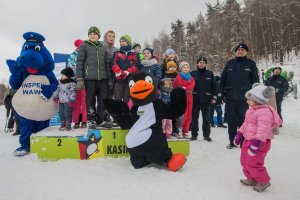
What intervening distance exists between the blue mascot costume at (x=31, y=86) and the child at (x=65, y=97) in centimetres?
14

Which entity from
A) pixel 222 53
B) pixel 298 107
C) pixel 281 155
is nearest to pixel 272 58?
pixel 222 53

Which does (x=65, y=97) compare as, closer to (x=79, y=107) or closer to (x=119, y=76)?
(x=79, y=107)

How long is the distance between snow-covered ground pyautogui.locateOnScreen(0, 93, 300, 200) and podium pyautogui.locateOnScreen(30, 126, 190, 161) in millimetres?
151

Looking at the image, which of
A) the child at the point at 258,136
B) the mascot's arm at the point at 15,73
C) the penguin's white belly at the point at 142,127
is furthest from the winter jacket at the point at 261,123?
the mascot's arm at the point at 15,73

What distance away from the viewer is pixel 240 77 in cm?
566

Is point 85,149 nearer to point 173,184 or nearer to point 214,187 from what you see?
point 173,184

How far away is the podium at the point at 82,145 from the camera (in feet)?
15.0

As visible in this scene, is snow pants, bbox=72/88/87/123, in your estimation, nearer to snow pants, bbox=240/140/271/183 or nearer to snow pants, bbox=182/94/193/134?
snow pants, bbox=182/94/193/134

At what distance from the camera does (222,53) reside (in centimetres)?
3120

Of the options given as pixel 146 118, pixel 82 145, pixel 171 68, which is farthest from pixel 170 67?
pixel 82 145

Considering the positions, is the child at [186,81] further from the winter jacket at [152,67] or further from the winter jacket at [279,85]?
the winter jacket at [279,85]

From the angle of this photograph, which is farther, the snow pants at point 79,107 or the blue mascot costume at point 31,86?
the snow pants at point 79,107

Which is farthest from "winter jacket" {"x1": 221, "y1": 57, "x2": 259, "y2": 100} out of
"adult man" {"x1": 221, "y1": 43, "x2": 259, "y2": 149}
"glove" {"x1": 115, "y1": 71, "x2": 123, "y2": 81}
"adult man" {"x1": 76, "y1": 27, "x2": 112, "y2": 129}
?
"adult man" {"x1": 76, "y1": 27, "x2": 112, "y2": 129}

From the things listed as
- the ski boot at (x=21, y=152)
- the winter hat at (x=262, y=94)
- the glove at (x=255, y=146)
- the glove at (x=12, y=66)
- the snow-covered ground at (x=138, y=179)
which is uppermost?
the glove at (x=12, y=66)
